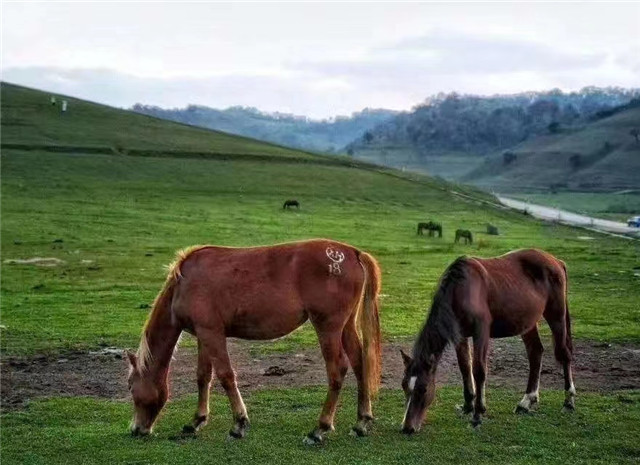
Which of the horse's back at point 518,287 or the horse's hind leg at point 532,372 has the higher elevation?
the horse's back at point 518,287

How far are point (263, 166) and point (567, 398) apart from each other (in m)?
71.8

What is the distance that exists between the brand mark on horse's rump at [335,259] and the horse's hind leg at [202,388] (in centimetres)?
200

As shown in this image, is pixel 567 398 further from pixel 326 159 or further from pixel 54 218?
pixel 326 159

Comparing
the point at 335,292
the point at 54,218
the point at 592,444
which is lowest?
the point at 54,218

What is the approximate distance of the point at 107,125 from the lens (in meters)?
95.0

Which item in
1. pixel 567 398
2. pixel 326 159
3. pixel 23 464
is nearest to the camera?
pixel 23 464

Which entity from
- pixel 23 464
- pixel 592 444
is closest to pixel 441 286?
pixel 592 444

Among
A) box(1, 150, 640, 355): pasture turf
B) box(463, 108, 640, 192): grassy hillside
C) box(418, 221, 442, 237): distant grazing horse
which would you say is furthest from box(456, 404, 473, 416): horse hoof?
box(463, 108, 640, 192): grassy hillside

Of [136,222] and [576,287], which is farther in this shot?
[136,222]

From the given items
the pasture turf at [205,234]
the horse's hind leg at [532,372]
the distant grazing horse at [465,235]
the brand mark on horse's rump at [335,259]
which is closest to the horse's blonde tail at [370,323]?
the brand mark on horse's rump at [335,259]

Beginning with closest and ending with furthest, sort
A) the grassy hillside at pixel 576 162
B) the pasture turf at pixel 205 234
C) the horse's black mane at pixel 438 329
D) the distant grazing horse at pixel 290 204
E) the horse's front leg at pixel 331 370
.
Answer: the horse's front leg at pixel 331 370 → the horse's black mane at pixel 438 329 → the pasture turf at pixel 205 234 → the distant grazing horse at pixel 290 204 → the grassy hillside at pixel 576 162

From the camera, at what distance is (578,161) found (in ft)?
446

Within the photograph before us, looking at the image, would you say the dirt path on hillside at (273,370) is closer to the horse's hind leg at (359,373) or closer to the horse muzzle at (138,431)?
the horse muzzle at (138,431)

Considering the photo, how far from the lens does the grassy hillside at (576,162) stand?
121644 mm
